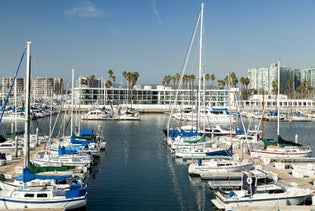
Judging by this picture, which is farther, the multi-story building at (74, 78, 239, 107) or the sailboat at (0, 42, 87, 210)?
the multi-story building at (74, 78, 239, 107)

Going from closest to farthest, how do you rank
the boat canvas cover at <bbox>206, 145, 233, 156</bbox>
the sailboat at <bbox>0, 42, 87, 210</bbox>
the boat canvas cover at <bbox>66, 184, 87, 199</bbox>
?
the sailboat at <bbox>0, 42, 87, 210</bbox> < the boat canvas cover at <bbox>66, 184, 87, 199</bbox> < the boat canvas cover at <bbox>206, 145, 233, 156</bbox>

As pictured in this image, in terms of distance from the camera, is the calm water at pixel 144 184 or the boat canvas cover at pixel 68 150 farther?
the boat canvas cover at pixel 68 150

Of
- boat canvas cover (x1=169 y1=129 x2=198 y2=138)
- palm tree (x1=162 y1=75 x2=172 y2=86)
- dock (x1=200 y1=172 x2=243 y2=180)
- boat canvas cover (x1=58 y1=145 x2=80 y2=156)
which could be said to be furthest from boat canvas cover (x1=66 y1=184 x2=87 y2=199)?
palm tree (x1=162 y1=75 x2=172 y2=86)

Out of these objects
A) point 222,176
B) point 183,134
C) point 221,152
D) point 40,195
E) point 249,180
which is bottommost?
point 222,176

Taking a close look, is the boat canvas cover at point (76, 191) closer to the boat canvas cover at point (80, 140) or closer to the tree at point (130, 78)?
the boat canvas cover at point (80, 140)

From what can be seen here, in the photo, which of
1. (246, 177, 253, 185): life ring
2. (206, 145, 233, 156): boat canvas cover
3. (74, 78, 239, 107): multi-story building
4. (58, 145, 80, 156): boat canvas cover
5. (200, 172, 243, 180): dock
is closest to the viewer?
(246, 177, 253, 185): life ring

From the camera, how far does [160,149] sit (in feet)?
170

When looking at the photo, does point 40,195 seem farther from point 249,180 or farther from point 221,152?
point 221,152

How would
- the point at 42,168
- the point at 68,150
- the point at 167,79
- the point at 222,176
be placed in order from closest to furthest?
1. the point at 42,168
2. the point at 222,176
3. the point at 68,150
4. the point at 167,79

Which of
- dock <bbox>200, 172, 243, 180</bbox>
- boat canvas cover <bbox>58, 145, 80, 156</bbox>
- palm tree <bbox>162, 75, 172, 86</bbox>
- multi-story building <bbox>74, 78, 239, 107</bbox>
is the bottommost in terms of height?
dock <bbox>200, 172, 243, 180</bbox>

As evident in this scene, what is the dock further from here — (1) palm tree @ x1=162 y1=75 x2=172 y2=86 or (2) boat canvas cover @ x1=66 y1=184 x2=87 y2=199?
(1) palm tree @ x1=162 y1=75 x2=172 y2=86

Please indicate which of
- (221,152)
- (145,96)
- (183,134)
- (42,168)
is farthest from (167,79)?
(42,168)

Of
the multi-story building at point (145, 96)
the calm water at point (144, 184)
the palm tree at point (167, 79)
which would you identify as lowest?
the calm water at point (144, 184)

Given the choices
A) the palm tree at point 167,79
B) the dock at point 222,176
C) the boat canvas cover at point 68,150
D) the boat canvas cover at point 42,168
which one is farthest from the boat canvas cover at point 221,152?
the palm tree at point 167,79
